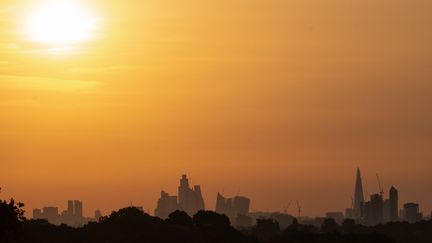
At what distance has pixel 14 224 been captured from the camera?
116438 millimetres

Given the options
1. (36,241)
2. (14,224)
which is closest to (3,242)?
(14,224)

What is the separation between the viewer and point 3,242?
114875mm

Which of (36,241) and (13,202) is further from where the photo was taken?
(36,241)

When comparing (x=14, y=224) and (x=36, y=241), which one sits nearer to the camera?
(x=14, y=224)

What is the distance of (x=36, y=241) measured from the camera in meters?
183

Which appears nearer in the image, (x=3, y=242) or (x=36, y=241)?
(x=3, y=242)

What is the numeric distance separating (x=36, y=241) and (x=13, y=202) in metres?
64.7

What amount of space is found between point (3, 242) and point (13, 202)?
17.5 feet

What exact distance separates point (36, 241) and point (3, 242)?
68.8 metres

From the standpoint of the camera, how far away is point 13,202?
119375 millimetres

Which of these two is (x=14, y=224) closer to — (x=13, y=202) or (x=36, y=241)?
(x=13, y=202)

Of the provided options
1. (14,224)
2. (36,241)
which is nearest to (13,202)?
(14,224)
